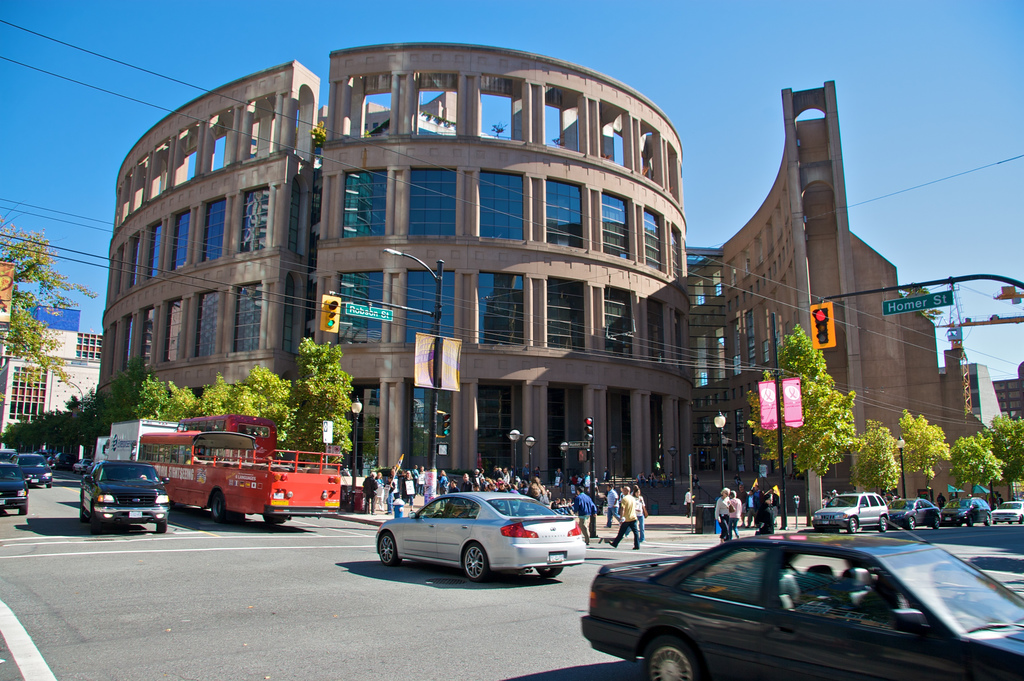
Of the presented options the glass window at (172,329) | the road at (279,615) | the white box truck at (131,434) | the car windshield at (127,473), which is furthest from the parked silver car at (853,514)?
the glass window at (172,329)

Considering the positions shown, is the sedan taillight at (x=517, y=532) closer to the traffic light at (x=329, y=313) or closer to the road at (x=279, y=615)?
the road at (x=279, y=615)

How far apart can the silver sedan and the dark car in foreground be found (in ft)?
17.4

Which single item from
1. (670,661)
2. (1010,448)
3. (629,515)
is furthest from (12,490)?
(1010,448)

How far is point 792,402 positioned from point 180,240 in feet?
161

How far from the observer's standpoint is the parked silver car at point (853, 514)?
27.0m

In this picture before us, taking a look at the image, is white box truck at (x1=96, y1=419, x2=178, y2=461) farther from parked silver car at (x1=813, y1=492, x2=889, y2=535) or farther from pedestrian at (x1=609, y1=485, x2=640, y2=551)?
parked silver car at (x1=813, y1=492, x2=889, y2=535)

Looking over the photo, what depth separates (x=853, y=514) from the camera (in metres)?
27.2

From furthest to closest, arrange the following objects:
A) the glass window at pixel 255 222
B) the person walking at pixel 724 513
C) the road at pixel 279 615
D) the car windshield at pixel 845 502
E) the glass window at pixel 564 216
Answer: the glass window at pixel 255 222
the glass window at pixel 564 216
the car windshield at pixel 845 502
the person walking at pixel 724 513
the road at pixel 279 615

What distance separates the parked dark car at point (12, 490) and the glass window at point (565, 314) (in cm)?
3008

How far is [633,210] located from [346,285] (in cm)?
2137

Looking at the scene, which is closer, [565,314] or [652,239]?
[565,314]

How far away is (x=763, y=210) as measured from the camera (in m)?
73.0

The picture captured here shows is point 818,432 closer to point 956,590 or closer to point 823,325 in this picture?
point 823,325

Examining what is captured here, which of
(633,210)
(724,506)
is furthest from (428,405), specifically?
(724,506)
